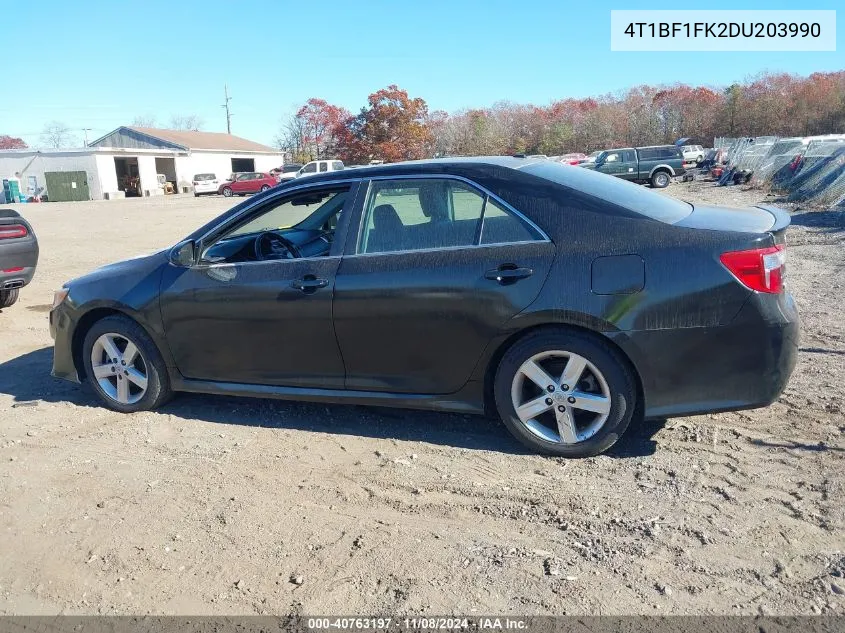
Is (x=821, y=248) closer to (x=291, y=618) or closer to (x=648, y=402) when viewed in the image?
(x=648, y=402)

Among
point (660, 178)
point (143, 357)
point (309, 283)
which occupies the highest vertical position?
point (660, 178)

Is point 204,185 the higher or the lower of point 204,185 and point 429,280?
the higher

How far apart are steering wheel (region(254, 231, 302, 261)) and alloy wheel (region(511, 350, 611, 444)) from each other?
1.88m

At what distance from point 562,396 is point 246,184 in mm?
43970

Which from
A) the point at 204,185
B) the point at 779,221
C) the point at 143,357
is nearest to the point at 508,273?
the point at 779,221

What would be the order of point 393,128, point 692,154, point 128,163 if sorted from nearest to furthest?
1. point 692,154
2. point 128,163
3. point 393,128

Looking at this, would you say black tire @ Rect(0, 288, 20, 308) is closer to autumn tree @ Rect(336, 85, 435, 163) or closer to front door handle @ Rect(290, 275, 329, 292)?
front door handle @ Rect(290, 275, 329, 292)

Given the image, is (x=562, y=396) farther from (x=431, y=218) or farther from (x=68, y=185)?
(x=68, y=185)

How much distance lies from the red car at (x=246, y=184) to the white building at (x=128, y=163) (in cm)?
987

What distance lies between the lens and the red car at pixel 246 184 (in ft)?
145

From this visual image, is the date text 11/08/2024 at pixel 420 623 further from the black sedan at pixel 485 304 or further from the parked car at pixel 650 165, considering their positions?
the parked car at pixel 650 165

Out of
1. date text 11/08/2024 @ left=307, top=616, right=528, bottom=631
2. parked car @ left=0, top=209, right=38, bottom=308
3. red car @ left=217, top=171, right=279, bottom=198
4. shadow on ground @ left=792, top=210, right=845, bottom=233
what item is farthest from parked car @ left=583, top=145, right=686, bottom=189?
date text 11/08/2024 @ left=307, top=616, right=528, bottom=631

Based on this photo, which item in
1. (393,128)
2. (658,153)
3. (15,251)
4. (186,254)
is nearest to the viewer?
(186,254)

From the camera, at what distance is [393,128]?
59250 millimetres
